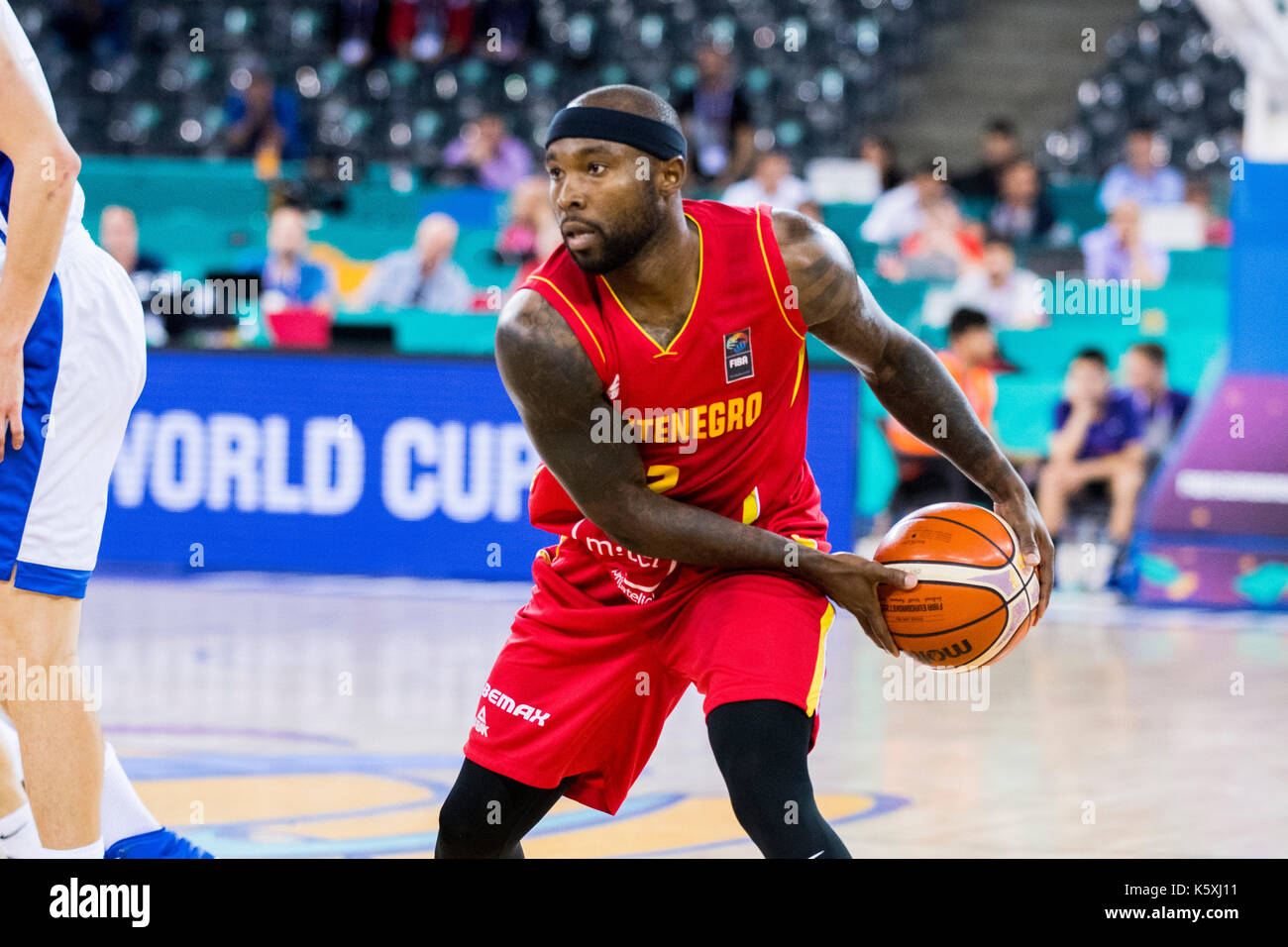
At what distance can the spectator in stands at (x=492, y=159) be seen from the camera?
46.0 feet

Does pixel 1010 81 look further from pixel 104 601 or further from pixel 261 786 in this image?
pixel 261 786

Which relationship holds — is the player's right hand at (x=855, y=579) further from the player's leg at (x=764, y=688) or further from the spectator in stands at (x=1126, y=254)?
the spectator in stands at (x=1126, y=254)

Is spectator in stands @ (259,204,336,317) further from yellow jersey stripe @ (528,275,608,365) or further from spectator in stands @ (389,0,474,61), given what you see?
yellow jersey stripe @ (528,275,608,365)

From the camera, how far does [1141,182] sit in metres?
13.4

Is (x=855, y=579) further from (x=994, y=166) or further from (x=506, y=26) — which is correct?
(x=506, y=26)

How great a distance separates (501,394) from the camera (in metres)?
9.45

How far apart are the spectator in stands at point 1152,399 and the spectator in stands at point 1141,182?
127 inches

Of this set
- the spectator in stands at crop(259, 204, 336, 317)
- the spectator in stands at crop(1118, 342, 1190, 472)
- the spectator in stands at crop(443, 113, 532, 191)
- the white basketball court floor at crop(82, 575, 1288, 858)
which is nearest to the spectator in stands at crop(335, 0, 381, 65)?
the spectator in stands at crop(443, 113, 532, 191)

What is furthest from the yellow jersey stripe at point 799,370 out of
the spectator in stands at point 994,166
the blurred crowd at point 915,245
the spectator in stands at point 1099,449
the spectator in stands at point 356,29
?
the spectator in stands at point 356,29

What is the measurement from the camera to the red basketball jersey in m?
3.36

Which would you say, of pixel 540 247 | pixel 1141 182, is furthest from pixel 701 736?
pixel 1141 182

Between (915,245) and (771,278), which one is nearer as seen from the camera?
(771,278)

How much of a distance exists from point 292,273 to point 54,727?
798 cm
